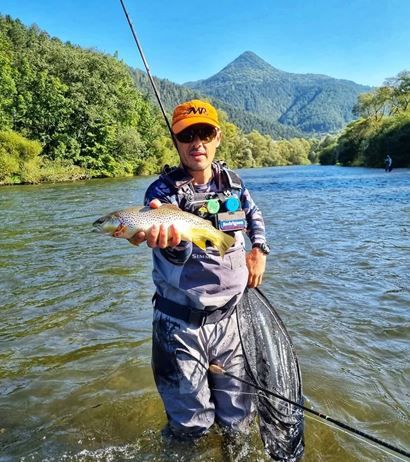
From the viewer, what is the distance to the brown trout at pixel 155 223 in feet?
8.81

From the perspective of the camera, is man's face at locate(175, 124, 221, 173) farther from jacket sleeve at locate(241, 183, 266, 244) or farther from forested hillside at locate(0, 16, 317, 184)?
forested hillside at locate(0, 16, 317, 184)

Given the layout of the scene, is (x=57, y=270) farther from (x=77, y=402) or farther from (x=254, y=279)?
(x=254, y=279)

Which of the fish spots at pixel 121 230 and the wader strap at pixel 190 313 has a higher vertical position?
the fish spots at pixel 121 230

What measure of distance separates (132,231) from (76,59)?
57.3 meters

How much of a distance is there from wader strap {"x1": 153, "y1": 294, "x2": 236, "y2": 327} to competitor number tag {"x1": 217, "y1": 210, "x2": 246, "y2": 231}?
566mm

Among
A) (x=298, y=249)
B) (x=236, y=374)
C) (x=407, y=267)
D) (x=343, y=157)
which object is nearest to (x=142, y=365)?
(x=236, y=374)

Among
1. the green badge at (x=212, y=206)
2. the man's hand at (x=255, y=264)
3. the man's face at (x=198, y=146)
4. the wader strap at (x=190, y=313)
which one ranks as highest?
the man's face at (x=198, y=146)

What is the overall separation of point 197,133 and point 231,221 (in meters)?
0.70

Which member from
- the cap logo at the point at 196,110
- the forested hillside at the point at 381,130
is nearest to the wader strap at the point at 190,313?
the cap logo at the point at 196,110

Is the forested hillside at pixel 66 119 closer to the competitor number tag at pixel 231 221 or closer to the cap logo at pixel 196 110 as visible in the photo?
the cap logo at pixel 196 110

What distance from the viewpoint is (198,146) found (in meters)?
3.12

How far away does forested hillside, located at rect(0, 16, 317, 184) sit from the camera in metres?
42.4

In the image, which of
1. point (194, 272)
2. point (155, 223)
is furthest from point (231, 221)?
point (155, 223)

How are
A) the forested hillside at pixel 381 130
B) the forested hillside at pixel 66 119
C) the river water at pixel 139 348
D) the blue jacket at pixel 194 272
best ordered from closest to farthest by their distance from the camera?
the blue jacket at pixel 194 272, the river water at pixel 139 348, the forested hillside at pixel 66 119, the forested hillside at pixel 381 130
